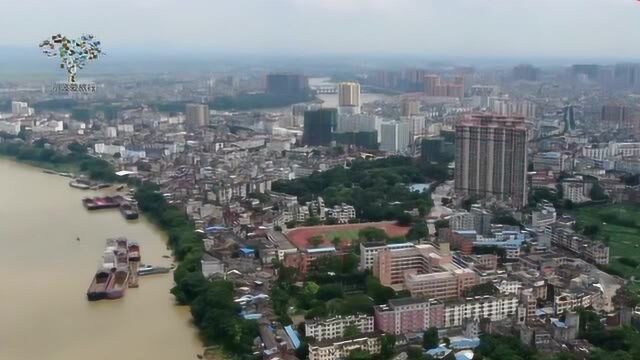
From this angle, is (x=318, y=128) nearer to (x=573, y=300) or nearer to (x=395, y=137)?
(x=395, y=137)

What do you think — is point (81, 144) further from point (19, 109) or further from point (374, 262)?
point (374, 262)

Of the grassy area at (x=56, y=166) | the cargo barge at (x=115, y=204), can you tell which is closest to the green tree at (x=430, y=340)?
the cargo barge at (x=115, y=204)

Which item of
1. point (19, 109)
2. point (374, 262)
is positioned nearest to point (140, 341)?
point (374, 262)

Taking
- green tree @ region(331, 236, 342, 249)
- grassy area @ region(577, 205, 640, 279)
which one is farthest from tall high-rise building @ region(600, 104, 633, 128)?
green tree @ region(331, 236, 342, 249)

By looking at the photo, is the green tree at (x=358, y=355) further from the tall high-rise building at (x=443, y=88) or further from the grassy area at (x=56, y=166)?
the tall high-rise building at (x=443, y=88)

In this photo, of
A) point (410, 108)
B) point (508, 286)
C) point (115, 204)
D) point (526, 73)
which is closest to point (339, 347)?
point (508, 286)
